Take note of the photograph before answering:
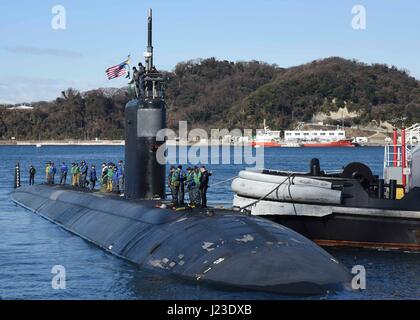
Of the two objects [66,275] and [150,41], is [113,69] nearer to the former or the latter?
[150,41]

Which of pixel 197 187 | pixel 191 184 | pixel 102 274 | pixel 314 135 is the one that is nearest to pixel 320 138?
pixel 314 135

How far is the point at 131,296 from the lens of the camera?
18.4m

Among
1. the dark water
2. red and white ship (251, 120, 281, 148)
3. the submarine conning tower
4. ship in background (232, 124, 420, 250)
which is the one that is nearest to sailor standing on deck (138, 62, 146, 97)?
the submarine conning tower

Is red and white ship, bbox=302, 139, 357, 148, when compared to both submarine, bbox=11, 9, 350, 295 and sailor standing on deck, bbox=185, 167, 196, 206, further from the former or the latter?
sailor standing on deck, bbox=185, 167, 196, 206

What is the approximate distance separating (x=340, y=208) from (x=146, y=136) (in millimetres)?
7329

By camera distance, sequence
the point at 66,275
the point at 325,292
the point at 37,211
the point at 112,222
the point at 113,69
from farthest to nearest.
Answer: the point at 37,211
the point at 113,69
the point at 112,222
the point at 66,275
the point at 325,292

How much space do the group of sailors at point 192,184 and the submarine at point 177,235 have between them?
470 millimetres

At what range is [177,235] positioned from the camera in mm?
19375

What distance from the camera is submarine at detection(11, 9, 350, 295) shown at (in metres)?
16.2

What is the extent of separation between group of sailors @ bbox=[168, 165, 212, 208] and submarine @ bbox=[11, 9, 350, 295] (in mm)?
470

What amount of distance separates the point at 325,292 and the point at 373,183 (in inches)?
581

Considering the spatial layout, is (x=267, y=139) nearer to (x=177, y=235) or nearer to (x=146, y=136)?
(x=146, y=136)

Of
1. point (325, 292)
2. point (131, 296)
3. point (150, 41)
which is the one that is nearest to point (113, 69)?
point (150, 41)
